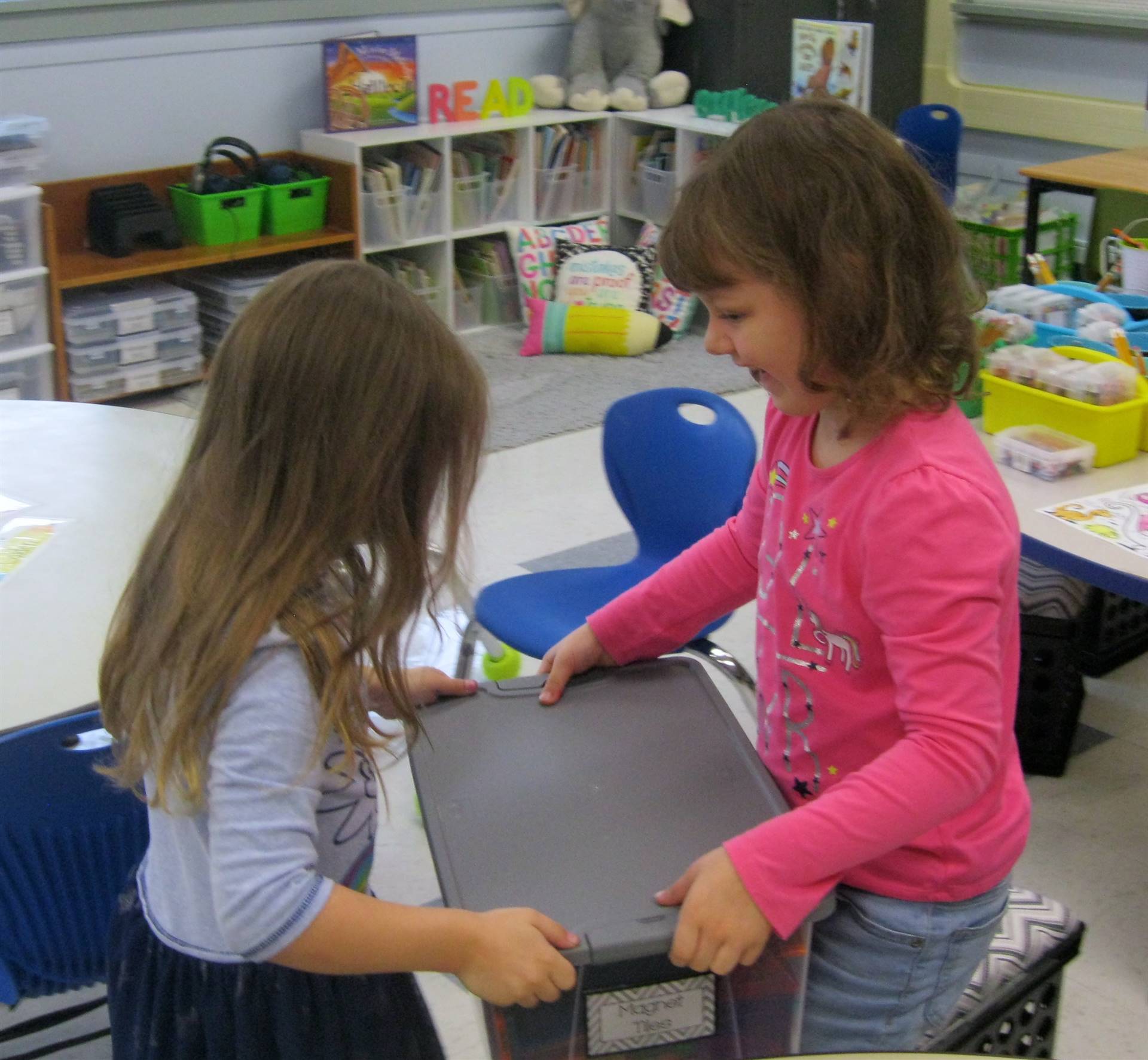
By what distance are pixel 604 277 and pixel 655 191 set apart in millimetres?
551

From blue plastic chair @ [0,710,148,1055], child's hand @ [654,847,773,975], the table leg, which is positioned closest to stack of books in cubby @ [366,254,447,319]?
the table leg

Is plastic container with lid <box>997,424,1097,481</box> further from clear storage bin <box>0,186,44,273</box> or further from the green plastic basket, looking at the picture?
clear storage bin <box>0,186,44,273</box>

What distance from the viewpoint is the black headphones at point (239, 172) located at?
150 inches

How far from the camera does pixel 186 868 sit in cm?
97

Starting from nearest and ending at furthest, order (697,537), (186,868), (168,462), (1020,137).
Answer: (186,868), (168,462), (697,537), (1020,137)

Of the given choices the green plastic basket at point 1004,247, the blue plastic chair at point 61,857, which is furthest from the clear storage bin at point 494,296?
the blue plastic chair at point 61,857

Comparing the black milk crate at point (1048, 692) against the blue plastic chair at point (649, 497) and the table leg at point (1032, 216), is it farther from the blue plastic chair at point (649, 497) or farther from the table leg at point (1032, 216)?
the table leg at point (1032, 216)

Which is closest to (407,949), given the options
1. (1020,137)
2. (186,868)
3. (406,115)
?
(186,868)

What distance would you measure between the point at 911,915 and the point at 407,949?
38 centimetres

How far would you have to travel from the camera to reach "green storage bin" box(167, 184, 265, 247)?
12.4ft

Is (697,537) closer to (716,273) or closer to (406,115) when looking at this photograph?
(716,273)

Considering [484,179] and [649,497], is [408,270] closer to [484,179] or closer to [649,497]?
[484,179]

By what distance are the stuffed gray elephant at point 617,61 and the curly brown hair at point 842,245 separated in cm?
382

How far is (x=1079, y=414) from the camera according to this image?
1.77 metres
